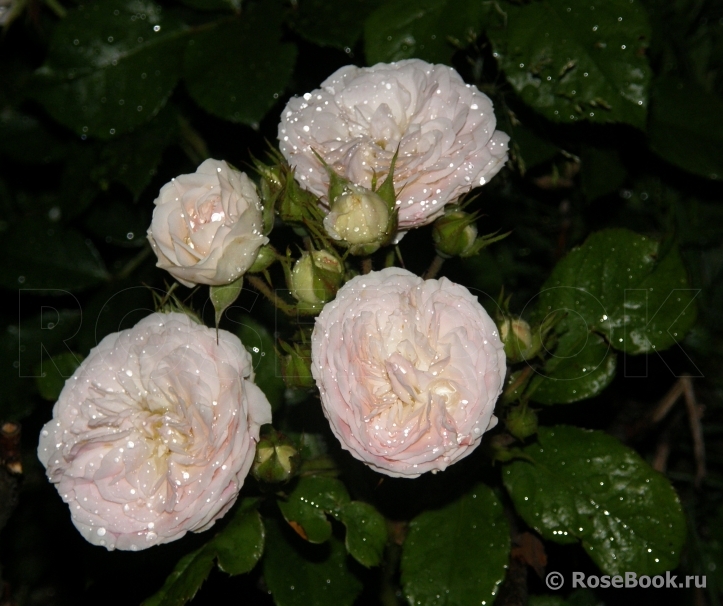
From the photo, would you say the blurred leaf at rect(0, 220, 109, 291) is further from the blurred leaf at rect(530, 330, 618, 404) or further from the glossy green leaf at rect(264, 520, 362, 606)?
the blurred leaf at rect(530, 330, 618, 404)

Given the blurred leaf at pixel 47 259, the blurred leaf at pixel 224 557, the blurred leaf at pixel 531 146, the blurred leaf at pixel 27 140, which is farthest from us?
the blurred leaf at pixel 27 140

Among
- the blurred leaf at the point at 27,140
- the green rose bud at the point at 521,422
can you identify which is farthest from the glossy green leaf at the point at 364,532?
the blurred leaf at the point at 27,140

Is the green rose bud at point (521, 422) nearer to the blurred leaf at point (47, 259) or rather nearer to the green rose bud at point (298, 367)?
the green rose bud at point (298, 367)

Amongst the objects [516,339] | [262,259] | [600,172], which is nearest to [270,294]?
[262,259]

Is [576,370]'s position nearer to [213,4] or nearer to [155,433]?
[155,433]

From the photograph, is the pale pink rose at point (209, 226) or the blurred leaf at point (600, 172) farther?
the blurred leaf at point (600, 172)

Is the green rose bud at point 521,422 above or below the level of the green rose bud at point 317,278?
below
